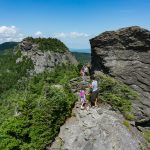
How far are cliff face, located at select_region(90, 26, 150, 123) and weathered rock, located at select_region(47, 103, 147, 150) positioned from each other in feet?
20.9


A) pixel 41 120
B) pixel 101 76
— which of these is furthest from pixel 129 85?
pixel 41 120

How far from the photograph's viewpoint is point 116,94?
98.7 feet

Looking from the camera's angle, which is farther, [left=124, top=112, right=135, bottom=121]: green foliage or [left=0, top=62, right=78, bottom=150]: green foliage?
[left=124, top=112, right=135, bottom=121]: green foliage

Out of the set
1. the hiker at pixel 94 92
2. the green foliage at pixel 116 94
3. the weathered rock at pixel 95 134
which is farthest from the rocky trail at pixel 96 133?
the green foliage at pixel 116 94

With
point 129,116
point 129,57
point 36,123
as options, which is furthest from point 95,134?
point 129,57

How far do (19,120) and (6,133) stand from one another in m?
1.41

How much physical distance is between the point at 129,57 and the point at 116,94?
460 cm

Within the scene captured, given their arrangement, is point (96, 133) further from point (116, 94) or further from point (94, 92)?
point (116, 94)

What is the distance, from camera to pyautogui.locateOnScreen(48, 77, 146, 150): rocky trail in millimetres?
22406

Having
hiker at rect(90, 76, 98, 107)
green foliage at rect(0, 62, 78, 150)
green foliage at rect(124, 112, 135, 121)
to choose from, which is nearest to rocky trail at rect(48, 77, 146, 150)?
green foliage at rect(0, 62, 78, 150)

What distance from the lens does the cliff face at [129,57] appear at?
31484 millimetres

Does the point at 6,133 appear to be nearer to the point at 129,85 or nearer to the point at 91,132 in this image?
the point at 91,132

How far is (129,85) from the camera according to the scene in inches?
1248

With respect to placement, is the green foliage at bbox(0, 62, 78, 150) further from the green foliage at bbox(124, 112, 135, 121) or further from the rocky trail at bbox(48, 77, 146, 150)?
the green foliage at bbox(124, 112, 135, 121)
